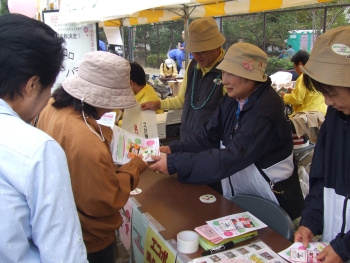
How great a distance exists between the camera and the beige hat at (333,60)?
4.02 ft

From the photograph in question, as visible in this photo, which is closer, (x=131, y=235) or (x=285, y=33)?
(x=131, y=235)

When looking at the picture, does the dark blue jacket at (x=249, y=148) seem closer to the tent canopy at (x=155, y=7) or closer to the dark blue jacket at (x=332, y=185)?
the dark blue jacket at (x=332, y=185)

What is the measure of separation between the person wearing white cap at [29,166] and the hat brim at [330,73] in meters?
1.00

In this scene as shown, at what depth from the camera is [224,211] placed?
70.6 inches

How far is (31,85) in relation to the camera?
0.80 m

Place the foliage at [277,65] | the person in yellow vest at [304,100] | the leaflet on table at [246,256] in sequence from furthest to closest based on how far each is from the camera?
the foliage at [277,65] < the person in yellow vest at [304,100] < the leaflet on table at [246,256]

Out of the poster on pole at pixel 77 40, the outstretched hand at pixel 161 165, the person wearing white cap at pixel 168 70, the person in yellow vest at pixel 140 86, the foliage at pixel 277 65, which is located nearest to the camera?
the outstretched hand at pixel 161 165

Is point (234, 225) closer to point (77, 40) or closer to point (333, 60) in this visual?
point (333, 60)

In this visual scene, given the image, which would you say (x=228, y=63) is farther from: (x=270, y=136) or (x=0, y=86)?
(x=0, y=86)

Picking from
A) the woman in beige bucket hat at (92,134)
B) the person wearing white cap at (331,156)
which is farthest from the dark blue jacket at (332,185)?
the woman in beige bucket hat at (92,134)

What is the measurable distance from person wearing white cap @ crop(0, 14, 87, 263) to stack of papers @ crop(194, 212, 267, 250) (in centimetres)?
79

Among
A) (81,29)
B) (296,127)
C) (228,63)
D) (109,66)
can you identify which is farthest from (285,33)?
(109,66)

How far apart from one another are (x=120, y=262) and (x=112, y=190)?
1642 mm

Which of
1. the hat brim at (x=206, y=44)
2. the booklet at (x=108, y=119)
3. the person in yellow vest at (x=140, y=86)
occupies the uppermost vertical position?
the hat brim at (x=206, y=44)
